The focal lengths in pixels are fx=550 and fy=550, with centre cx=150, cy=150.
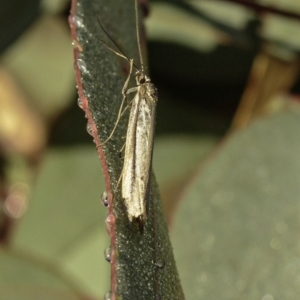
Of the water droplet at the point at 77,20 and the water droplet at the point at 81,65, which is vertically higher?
the water droplet at the point at 77,20

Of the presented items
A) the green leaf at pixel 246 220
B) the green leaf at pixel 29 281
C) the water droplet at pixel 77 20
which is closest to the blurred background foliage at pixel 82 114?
the green leaf at pixel 29 281

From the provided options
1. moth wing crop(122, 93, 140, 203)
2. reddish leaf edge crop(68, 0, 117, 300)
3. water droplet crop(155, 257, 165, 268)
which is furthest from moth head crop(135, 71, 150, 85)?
water droplet crop(155, 257, 165, 268)

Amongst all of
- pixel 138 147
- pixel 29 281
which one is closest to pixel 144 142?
pixel 138 147

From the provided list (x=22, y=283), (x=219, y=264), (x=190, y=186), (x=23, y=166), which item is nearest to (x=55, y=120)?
(x=23, y=166)

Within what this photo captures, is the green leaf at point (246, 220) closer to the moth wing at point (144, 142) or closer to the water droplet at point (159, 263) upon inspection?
the moth wing at point (144, 142)

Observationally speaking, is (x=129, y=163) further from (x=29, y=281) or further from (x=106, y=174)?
(x=29, y=281)

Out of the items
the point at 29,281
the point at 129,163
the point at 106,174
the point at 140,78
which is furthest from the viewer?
the point at 29,281
